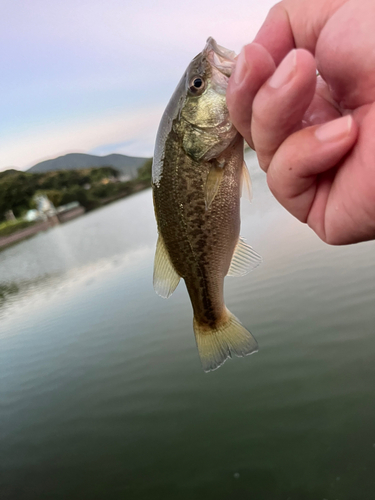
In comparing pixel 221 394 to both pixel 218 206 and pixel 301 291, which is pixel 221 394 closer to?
pixel 301 291

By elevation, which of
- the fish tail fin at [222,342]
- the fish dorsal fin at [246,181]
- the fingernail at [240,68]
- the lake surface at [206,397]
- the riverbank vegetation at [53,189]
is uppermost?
the fingernail at [240,68]

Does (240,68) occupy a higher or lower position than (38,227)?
higher

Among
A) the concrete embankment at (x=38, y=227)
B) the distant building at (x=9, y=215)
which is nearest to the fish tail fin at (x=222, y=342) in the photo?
the concrete embankment at (x=38, y=227)

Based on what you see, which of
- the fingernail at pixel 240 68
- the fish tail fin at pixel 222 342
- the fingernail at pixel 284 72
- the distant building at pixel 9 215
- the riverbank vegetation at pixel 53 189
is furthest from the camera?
the riverbank vegetation at pixel 53 189

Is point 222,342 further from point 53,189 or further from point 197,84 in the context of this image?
point 53,189

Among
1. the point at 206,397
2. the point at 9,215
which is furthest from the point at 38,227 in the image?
the point at 206,397

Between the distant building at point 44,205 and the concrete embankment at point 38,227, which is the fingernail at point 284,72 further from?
the distant building at point 44,205

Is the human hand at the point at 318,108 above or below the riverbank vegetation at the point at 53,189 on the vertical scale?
above
